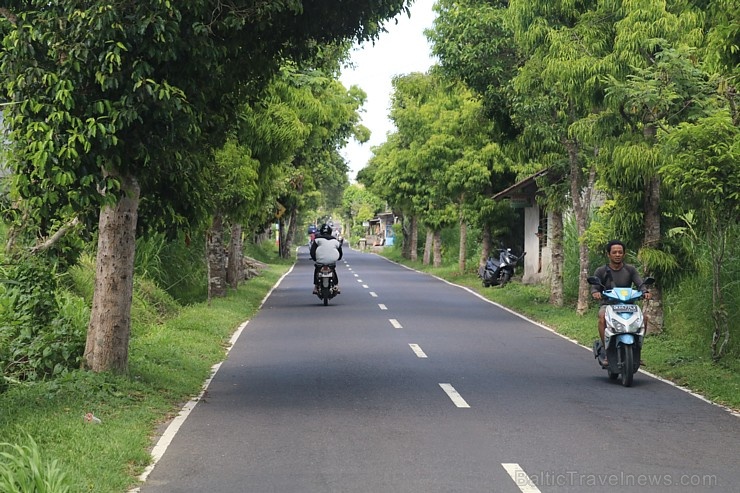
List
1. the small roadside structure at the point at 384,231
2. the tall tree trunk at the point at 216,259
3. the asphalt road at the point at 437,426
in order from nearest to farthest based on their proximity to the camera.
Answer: the asphalt road at the point at 437,426 → the tall tree trunk at the point at 216,259 → the small roadside structure at the point at 384,231

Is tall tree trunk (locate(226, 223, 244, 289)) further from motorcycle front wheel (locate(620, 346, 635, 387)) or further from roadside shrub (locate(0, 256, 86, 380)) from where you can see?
motorcycle front wheel (locate(620, 346, 635, 387))

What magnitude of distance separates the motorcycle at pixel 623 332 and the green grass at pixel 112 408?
512cm

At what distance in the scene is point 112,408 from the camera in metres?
9.38

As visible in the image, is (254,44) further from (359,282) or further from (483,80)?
(359,282)

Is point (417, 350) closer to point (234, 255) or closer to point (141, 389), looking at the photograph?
point (141, 389)

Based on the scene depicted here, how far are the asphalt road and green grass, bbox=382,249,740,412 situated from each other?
454mm

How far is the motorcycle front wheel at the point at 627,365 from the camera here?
1146 cm

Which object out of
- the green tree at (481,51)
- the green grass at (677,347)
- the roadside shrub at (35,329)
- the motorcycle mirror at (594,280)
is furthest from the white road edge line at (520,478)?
the green tree at (481,51)

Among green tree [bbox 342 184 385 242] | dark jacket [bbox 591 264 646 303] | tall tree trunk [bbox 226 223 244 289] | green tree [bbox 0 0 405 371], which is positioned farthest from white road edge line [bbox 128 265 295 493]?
green tree [bbox 342 184 385 242]

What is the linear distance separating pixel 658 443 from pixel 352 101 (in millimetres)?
21919

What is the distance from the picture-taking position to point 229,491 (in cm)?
Result: 651

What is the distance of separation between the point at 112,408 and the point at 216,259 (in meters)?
15.6

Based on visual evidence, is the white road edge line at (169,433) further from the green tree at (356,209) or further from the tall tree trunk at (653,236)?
the green tree at (356,209)

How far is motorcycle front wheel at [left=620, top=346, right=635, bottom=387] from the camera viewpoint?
37.6 feet
